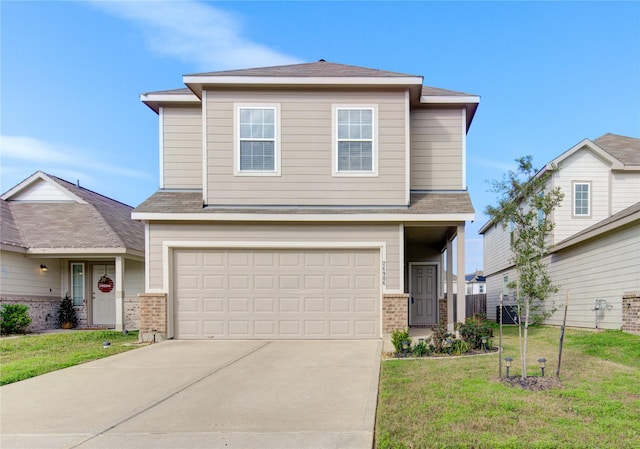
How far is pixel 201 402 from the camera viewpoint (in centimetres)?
622

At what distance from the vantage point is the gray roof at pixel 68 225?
15062 millimetres

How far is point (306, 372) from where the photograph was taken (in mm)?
7875

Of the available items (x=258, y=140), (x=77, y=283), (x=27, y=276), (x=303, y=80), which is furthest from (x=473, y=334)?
(x=27, y=276)

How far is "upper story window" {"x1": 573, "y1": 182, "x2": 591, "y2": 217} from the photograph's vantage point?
18438 mm

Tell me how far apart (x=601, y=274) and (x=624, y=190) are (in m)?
6.44

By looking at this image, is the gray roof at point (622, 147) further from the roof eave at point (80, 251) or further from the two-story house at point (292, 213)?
the roof eave at point (80, 251)

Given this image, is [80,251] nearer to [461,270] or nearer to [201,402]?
[201,402]

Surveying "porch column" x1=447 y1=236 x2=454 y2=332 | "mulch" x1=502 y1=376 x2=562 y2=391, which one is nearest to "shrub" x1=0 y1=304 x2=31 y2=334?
"porch column" x1=447 y1=236 x2=454 y2=332

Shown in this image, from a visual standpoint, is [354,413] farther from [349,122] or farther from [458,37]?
[458,37]

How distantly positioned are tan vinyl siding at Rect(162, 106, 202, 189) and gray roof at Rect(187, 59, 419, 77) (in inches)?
61.9

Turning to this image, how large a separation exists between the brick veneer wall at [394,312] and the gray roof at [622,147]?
12.6 meters

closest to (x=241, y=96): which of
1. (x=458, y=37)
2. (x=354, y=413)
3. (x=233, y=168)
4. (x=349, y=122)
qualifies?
(x=233, y=168)

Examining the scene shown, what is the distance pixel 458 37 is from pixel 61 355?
43.1 ft

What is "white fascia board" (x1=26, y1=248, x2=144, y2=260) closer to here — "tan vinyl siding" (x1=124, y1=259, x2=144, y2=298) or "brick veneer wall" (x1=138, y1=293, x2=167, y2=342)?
"tan vinyl siding" (x1=124, y1=259, x2=144, y2=298)
